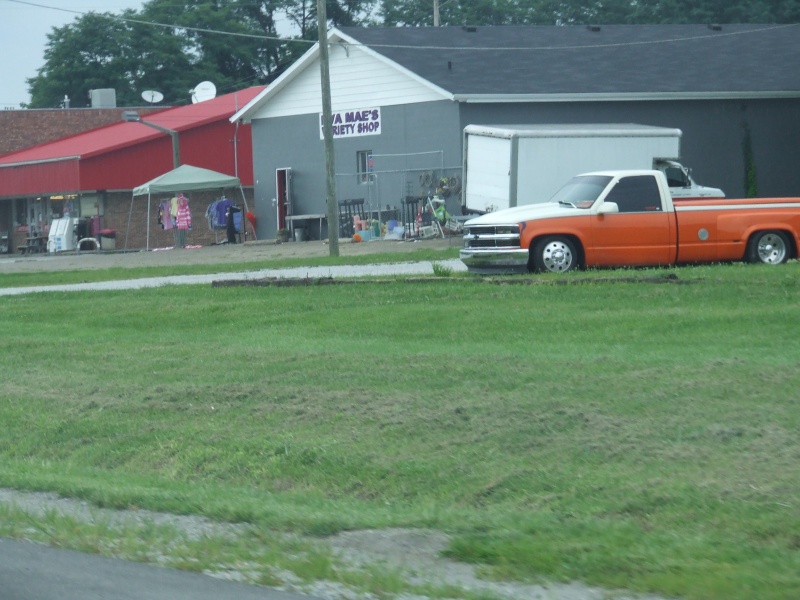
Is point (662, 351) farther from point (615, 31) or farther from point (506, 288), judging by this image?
Result: point (615, 31)

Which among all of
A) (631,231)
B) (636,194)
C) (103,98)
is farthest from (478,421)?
(103,98)

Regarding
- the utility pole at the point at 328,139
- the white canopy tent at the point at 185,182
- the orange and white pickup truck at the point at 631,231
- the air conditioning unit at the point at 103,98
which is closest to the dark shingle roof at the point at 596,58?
the utility pole at the point at 328,139

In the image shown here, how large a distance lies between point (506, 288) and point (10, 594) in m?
11.1

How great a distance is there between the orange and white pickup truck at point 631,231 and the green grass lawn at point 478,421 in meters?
2.41

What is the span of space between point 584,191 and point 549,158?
9.00m

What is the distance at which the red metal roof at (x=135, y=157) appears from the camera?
47844mm

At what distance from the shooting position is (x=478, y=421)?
9.73 m

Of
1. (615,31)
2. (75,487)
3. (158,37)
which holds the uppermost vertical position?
(158,37)

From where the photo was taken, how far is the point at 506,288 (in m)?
16.5

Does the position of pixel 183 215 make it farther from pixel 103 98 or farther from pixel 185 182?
pixel 103 98

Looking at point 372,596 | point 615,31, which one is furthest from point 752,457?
point 615,31

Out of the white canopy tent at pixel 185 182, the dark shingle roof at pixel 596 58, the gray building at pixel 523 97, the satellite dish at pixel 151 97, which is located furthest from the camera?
the satellite dish at pixel 151 97

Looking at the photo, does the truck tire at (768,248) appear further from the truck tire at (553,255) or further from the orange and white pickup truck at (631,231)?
the truck tire at (553,255)

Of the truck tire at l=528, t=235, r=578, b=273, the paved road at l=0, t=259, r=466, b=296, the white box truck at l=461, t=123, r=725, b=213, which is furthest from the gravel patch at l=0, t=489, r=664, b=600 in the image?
the white box truck at l=461, t=123, r=725, b=213
